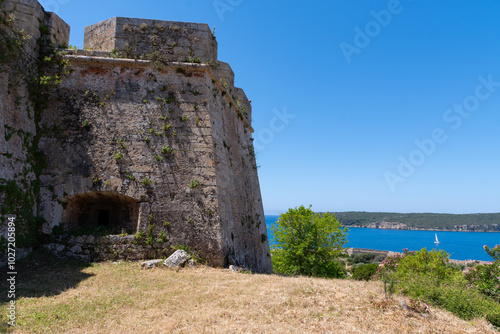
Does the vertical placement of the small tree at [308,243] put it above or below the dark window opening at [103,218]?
below

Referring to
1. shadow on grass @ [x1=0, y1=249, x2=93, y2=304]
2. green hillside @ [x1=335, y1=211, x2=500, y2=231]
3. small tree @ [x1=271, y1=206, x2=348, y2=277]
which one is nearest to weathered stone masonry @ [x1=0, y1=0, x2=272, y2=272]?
shadow on grass @ [x1=0, y1=249, x2=93, y2=304]

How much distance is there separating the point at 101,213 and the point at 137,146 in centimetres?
274

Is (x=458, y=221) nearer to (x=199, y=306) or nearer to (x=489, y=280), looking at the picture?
(x=489, y=280)

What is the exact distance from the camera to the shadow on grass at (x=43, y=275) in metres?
5.91

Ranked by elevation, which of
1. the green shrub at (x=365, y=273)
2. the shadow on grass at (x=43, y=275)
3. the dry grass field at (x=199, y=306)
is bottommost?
the green shrub at (x=365, y=273)

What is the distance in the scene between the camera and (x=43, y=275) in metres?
6.96

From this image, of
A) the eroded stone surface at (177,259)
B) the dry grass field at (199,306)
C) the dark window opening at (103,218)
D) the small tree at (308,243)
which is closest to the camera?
the dry grass field at (199,306)

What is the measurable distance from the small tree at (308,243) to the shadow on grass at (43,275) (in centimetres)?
1053

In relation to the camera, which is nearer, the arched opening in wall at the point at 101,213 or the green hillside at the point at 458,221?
the arched opening in wall at the point at 101,213

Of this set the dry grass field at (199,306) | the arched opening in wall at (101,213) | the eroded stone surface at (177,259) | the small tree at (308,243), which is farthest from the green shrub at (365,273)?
the arched opening in wall at (101,213)

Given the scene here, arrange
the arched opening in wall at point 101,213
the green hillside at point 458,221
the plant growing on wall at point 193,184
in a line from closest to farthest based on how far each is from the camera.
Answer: the arched opening in wall at point 101,213 → the plant growing on wall at point 193,184 → the green hillside at point 458,221

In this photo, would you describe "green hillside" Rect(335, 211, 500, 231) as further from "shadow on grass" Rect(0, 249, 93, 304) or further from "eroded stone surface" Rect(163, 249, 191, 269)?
"shadow on grass" Rect(0, 249, 93, 304)

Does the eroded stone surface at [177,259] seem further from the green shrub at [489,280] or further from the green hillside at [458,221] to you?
the green hillside at [458,221]

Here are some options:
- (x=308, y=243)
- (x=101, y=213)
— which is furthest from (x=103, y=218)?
(x=308, y=243)
